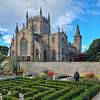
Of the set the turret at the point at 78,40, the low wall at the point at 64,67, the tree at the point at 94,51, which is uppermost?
the turret at the point at 78,40

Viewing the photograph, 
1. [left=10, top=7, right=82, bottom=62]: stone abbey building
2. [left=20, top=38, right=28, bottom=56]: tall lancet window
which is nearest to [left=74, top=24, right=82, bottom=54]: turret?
[left=10, top=7, right=82, bottom=62]: stone abbey building

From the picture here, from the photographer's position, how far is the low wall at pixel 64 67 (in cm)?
4796

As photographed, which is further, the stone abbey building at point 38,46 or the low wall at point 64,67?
the stone abbey building at point 38,46

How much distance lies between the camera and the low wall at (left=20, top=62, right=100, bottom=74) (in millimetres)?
47963

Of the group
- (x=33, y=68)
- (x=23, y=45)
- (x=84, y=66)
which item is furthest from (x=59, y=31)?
(x=84, y=66)

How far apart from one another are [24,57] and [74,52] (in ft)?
78.0

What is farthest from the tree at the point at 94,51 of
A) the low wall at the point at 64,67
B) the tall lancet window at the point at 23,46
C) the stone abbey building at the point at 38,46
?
the low wall at the point at 64,67

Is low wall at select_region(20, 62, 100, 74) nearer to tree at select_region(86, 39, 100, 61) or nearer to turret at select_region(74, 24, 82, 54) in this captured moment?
tree at select_region(86, 39, 100, 61)

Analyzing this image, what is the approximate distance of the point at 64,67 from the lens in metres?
51.9

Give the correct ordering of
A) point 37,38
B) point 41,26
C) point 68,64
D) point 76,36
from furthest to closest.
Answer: point 76,36
point 41,26
point 37,38
point 68,64

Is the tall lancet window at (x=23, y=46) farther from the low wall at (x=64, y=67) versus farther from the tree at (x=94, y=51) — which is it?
the tree at (x=94, y=51)

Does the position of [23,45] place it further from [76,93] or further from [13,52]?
[76,93]

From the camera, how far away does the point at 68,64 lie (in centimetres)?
5141

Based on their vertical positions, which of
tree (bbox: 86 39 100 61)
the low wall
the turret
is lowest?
the low wall
